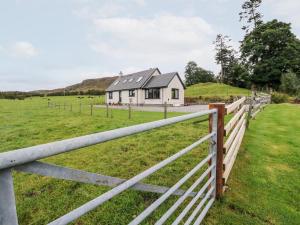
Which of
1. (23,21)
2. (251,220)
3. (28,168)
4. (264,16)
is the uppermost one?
(264,16)

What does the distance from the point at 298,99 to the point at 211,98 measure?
12137 mm

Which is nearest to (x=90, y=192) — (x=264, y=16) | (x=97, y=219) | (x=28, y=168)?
(x=97, y=219)

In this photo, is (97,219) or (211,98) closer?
(97,219)

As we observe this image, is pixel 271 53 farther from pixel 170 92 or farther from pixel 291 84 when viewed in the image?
pixel 170 92

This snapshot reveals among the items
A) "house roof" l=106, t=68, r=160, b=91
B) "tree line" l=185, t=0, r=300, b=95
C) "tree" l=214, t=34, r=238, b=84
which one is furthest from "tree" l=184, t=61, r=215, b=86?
"house roof" l=106, t=68, r=160, b=91

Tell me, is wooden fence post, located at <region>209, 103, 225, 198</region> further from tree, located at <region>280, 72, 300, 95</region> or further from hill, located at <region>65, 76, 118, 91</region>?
hill, located at <region>65, 76, 118, 91</region>

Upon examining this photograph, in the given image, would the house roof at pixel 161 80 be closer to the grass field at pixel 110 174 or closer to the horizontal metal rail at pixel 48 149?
the grass field at pixel 110 174

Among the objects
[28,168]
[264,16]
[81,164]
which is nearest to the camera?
[28,168]

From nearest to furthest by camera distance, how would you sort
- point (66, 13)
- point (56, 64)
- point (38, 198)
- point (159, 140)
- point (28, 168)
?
point (28, 168)
point (38, 198)
point (159, 140)
point (66, 13)
point (56, 64)

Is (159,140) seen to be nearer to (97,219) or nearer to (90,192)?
(90,192)

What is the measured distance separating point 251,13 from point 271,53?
46.1 feet

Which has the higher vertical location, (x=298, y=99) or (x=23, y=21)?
(x=23, y=21)

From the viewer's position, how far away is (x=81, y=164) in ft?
17.4

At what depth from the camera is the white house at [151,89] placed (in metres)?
29.1
